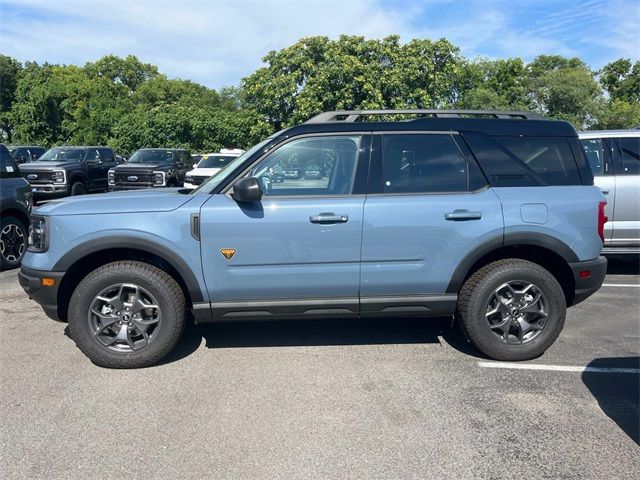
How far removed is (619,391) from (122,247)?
3.84m

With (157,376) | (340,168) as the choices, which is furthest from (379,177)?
(157,376)

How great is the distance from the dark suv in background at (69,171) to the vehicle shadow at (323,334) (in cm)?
1140


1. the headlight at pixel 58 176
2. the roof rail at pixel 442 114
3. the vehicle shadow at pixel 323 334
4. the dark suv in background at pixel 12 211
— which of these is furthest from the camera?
the headlight at pixel 58 176

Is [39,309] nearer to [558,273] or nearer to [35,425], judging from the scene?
[35,425]

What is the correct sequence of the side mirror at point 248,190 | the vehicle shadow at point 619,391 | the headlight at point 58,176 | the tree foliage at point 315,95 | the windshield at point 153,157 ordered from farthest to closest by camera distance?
1. the tree foliage at point 315,95
2. the windshield at point 153,157
3. the headlight at point 58,176
4. the side mirror at point 248,190
5. the vehicle shadow at point 619,391

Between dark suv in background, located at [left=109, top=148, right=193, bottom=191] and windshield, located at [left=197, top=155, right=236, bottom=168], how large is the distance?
883mm

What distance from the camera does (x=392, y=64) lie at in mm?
28625

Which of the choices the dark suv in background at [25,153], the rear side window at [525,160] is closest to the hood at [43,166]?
the dark suv in background at [25,153]

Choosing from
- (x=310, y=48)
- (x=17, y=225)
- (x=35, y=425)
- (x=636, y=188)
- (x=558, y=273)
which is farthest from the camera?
(x=310, y=48)

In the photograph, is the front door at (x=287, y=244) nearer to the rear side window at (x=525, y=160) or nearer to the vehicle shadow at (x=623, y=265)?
the rear side window at (x=525, y=160)

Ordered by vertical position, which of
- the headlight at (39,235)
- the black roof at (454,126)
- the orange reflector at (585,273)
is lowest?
the orange reflector at (585,273)

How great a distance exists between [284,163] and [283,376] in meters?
1.68

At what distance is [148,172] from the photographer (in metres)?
16.3

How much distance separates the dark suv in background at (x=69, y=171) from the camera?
15.1 meters
